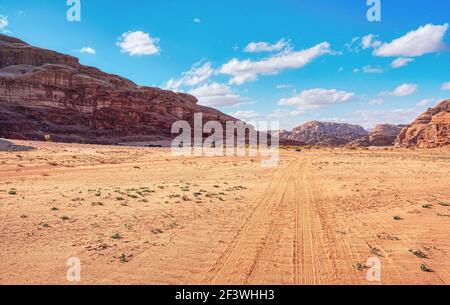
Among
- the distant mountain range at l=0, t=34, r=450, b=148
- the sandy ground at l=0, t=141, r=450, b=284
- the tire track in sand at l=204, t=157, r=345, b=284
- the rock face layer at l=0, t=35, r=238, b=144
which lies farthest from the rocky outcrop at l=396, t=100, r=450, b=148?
the tire track in sand at l=204, t=157, r=345, b=284

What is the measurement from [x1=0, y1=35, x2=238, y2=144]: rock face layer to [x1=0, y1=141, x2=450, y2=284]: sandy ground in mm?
57327

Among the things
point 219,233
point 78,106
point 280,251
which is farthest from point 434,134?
point 78,106

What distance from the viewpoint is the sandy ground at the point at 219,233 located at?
6582mm

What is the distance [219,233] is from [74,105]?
85487mm

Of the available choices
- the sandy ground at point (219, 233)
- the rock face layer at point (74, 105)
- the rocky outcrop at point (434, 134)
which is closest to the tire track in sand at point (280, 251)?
the sandy ground at point (219, 233)

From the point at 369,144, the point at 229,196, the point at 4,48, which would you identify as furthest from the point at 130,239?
the point at 369,144

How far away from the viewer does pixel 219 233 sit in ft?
30.5

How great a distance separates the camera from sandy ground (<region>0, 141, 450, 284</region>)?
6582 mm

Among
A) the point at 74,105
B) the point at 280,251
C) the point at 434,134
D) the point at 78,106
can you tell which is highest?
the point at 74,105

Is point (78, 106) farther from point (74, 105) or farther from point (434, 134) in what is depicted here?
point (434, 134)

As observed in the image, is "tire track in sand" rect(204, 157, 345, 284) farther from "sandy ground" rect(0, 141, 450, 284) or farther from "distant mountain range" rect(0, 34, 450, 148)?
"distant mountain range" rect(0, 34, 450, 148)

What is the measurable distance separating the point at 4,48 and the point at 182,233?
372 ft

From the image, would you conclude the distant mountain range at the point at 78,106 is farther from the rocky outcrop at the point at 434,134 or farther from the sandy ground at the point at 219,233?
the sandy ground at the point at 219,233

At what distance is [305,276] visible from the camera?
6.47 meters
